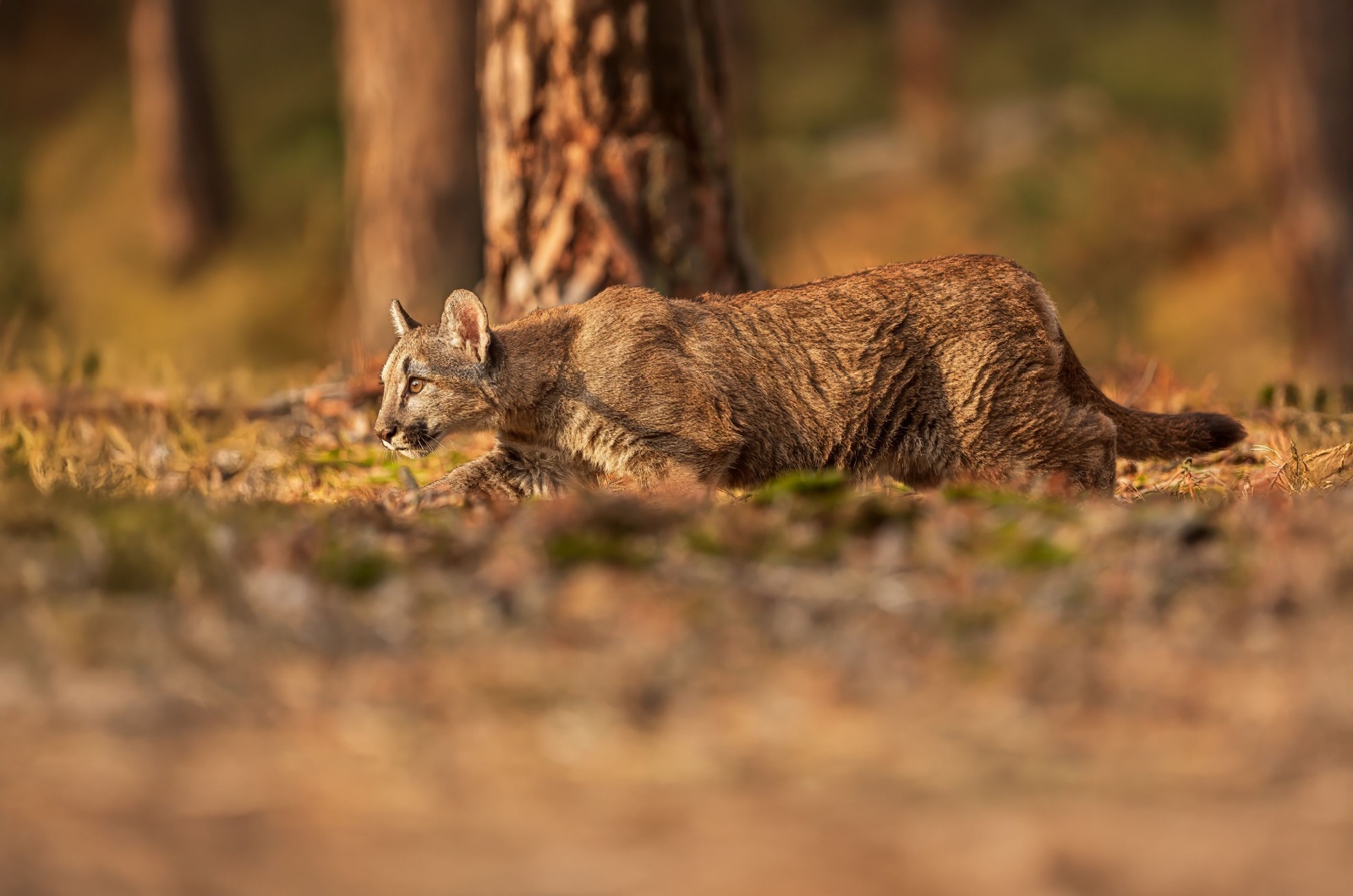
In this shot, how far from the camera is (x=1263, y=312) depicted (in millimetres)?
16984

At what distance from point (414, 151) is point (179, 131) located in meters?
8.86

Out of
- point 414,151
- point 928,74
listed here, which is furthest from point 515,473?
point 928,74

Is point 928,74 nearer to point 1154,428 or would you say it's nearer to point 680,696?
point 1154,428

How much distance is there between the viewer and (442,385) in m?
6.27

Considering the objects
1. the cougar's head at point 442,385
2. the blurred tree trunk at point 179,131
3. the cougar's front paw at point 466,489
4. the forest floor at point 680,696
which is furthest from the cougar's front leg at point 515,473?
the blurred tree trunk at point 179,131

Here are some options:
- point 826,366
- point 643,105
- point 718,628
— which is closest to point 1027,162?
point 643,105

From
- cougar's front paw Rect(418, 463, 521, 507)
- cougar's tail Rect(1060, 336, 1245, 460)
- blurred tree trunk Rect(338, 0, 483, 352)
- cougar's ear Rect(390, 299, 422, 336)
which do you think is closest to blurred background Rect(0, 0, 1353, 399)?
blurred tree trunk Rect(338, 0, 483, 352)

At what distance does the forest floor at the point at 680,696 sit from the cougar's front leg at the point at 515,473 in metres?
1.41

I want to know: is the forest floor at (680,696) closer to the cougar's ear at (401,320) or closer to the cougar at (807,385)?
the cougar at (807,385)

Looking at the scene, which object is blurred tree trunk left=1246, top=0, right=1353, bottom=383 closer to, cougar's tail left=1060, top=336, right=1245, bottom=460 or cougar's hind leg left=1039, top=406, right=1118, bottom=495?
cougar's tail left=1060, top=336, right=1245, bottom=460

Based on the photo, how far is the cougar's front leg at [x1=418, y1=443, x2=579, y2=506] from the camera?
6.28 metres

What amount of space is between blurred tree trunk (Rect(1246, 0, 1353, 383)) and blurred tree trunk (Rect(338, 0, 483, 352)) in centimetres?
707

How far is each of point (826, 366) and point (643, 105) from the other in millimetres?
2180

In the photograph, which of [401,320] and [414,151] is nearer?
[401,320]
